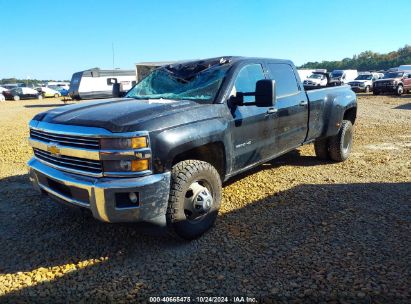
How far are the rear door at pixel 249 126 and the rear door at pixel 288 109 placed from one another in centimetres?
23

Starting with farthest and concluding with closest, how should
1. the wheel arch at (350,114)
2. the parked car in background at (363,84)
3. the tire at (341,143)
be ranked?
the parked car in background at (363,84) < the wheel arch at (350,114) < the tire at (341,143)

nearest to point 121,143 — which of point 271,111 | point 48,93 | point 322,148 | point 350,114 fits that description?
point 271,111

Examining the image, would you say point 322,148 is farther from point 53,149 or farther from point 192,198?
point 53,149

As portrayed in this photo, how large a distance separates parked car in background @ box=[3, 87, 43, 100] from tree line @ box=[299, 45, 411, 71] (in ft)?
235

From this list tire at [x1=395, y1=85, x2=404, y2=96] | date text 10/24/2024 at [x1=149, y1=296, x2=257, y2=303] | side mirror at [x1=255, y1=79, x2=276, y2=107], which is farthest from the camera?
tire at [x1=395, y1=85, x2=404, y2=96]

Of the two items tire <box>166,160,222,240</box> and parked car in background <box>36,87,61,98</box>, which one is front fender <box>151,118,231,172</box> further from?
parked car in background <box>36,87,61,98</box>

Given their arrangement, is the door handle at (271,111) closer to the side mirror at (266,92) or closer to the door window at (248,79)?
the door window at (248,79)

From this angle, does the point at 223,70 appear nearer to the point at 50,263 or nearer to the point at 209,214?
the point at 209,214

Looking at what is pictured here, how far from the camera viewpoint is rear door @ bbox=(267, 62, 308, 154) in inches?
188

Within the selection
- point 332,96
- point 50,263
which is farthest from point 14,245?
point 332,96

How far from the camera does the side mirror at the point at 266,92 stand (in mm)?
3652

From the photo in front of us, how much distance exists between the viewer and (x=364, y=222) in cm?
392

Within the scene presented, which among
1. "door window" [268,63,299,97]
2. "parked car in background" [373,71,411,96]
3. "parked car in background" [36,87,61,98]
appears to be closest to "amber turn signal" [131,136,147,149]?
"door window" [268,63,299,97]

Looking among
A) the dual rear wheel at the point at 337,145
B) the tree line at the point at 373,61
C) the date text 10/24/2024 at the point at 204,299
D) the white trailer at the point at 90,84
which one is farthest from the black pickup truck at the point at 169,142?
the tree line at the point at 373,61
